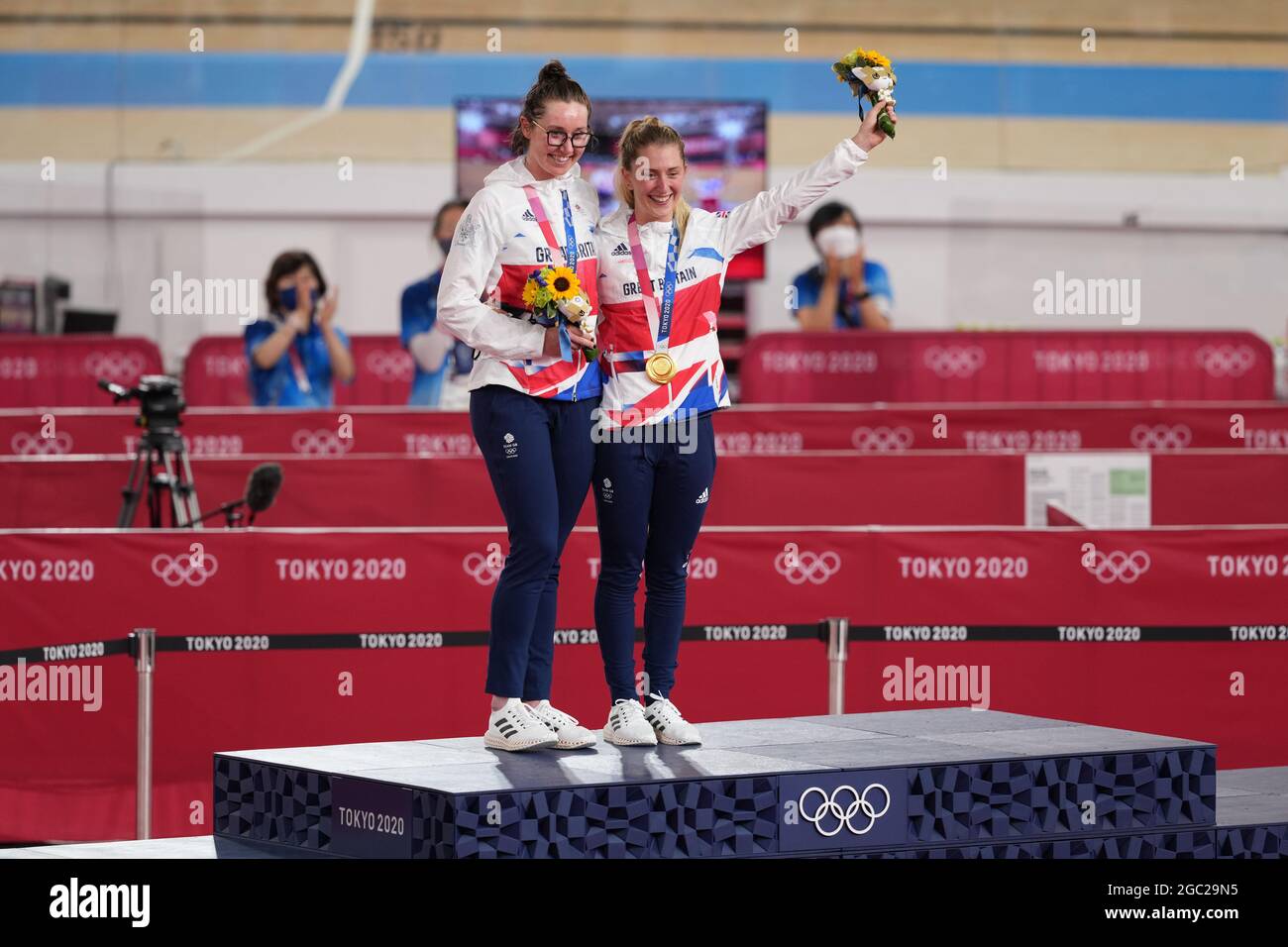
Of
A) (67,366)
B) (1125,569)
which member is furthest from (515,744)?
(67,366)

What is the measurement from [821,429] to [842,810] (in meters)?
6.11

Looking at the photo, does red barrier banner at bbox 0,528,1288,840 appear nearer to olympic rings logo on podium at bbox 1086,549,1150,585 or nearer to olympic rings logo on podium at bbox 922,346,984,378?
olympic rings logo on podium at bbox 1086,549,1150,585

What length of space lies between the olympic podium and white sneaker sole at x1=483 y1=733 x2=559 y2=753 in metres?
0.03

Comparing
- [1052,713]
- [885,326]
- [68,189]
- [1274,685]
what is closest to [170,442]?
[1052,713]

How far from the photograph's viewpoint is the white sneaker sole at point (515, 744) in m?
4.79

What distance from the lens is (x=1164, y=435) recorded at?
35.1ft

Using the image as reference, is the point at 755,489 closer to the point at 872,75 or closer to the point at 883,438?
the point at 883,438

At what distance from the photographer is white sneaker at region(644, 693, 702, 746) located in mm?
4930

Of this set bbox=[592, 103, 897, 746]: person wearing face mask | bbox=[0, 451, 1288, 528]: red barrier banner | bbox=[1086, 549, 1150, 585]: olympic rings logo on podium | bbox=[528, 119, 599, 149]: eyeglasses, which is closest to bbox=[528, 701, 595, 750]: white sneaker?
bbox=[592, 103, 897, 746]: person wearing face mask

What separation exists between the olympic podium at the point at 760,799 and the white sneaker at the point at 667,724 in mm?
58

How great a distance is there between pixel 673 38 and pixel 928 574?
11.1m

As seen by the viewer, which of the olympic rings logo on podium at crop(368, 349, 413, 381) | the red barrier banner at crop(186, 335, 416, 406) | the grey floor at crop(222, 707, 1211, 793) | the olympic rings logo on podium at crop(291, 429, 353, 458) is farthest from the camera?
the olympic rings logo on podium at crop(368, 349, 413, 381)

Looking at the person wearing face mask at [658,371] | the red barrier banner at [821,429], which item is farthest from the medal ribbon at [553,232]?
the red barrier banner at [821,429]
